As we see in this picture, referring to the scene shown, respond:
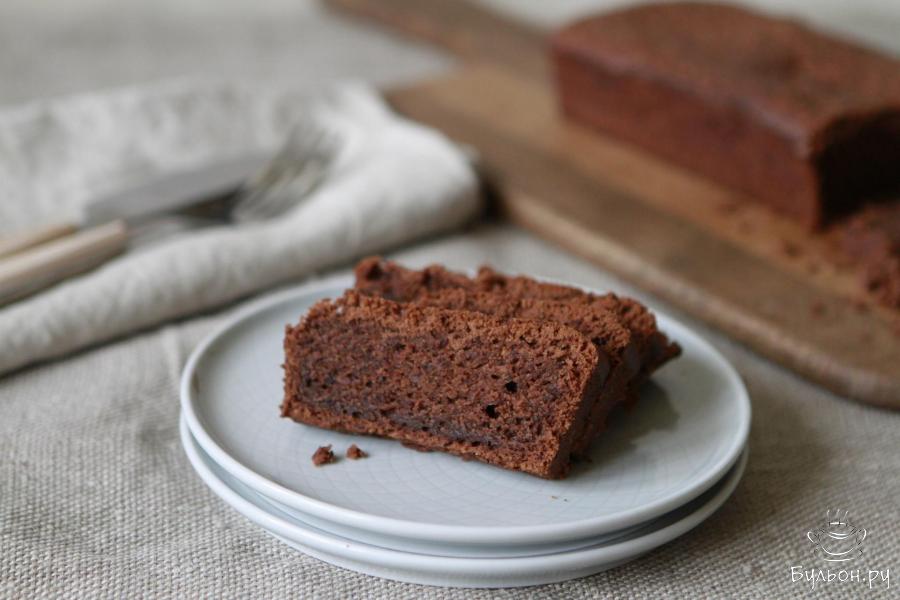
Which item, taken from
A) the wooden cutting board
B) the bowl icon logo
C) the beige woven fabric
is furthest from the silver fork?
the bowl icon logo

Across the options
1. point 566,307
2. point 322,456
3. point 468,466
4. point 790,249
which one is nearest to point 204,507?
point 322,456

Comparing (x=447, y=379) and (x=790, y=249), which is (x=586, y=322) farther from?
(x=790, y=249)

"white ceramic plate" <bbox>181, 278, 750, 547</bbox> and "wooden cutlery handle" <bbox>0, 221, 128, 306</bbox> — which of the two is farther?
"wooden cutlery handle" <bbox>0, 221, 128, 306</bbox>

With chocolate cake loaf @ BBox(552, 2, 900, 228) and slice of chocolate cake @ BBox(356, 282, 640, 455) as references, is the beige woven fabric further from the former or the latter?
chocolate cake loaf @ BBox(552, 2, 900, 228)

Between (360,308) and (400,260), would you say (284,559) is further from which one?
(400,260)

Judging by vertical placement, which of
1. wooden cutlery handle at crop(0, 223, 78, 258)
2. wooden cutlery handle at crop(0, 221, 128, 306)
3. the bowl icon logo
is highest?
wooden cutlery handle at crop(0, 223, 78, 258)

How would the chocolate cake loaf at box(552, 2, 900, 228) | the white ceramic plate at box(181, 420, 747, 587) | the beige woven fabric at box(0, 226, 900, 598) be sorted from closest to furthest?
→ the white ceramic plate at box(181, 420, 747, 587) → the beige woven fabric at box(0, 226, 900, 598) → the chocolate cake loaf at box(552, 2, 900, 228)
